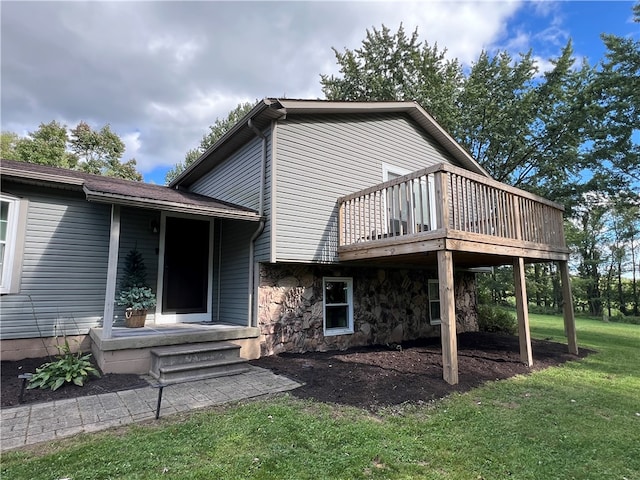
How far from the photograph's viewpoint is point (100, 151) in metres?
22.2

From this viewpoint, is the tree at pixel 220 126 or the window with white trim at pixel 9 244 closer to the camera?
the window with white trim at pixel 9 244

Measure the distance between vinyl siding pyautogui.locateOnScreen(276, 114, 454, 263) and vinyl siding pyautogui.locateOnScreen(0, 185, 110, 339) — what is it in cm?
356

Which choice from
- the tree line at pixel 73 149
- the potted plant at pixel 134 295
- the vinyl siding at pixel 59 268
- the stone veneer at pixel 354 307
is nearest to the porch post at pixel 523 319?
the stone veneer at pixel 354 307

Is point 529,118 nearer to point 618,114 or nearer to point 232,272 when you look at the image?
point 618,114

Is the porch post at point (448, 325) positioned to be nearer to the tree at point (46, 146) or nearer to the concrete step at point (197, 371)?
the concrete step at point (197, 371)

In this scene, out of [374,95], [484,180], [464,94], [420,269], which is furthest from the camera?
[374,95]

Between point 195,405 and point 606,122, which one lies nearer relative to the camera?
point 195,405

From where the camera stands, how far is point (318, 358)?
6.21 metres

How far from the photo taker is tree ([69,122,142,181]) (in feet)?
69.9

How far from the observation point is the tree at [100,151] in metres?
21.3

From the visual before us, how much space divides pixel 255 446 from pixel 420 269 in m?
6.89

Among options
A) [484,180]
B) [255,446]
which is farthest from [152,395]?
[484,180]

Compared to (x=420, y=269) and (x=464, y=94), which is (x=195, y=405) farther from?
(x=464, y=94)

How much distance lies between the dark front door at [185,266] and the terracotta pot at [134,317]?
2.47ft
